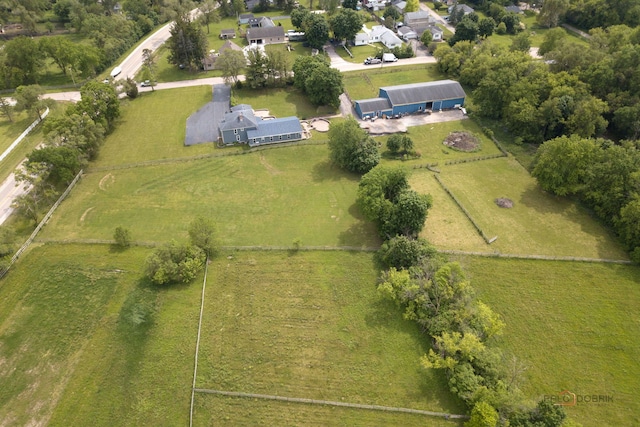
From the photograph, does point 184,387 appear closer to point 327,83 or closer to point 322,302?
point 322,302

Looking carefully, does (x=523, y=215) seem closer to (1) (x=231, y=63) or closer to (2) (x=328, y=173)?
(2) (x=328, y=173)

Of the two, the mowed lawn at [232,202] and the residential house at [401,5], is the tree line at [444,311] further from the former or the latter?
the residential house at [401,5]

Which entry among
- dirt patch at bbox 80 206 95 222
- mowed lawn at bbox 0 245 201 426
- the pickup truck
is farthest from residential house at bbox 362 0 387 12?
mowed lawn at bbox 0 245 201 426

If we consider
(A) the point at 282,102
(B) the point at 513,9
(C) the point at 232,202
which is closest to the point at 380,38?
(A) the point at 282,102

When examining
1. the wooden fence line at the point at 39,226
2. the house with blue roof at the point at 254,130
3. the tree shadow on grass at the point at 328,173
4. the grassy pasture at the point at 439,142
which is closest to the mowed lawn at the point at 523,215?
the grassy pasture at the point at 439,142

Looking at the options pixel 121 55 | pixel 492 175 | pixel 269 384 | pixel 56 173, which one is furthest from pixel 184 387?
pixel 121 55
